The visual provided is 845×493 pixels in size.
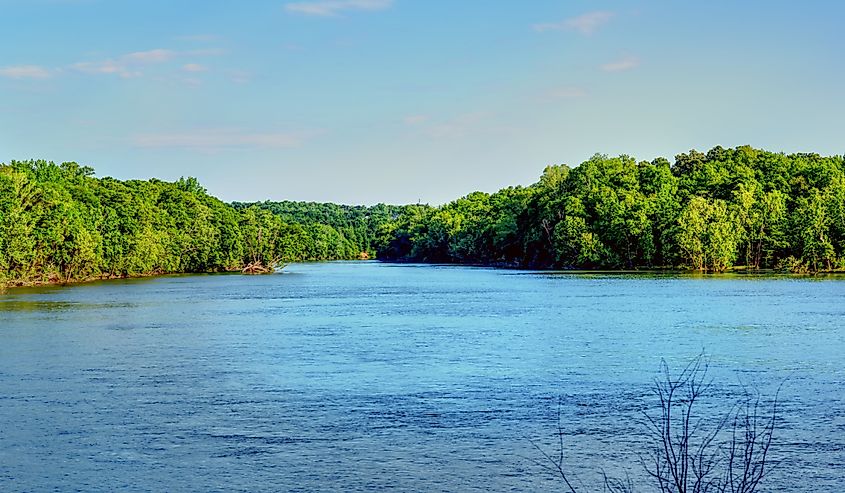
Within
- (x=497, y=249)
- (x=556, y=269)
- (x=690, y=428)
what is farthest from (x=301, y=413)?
(x=497, y=249)

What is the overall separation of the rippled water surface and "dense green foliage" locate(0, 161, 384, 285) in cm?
2614

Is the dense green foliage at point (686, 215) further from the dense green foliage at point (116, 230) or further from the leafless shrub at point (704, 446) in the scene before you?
the leafless shrub at point (704, 446)

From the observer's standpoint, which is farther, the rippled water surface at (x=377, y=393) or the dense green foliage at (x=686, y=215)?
the dense green foliage at (x=686, y=215)

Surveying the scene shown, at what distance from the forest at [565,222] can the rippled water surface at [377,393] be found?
3140 cm

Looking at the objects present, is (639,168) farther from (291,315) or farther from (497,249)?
(291,315)

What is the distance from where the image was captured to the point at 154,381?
835 inches

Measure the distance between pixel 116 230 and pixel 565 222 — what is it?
46.6 meters

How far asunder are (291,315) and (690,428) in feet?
87.7

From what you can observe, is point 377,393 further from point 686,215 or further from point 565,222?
point 565,222

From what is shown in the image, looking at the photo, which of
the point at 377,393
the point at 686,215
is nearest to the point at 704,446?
the point at 377,393

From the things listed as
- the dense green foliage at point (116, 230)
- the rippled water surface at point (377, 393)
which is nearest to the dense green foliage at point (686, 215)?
the dense green foliage at point (116, 230)

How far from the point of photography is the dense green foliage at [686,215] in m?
83.7

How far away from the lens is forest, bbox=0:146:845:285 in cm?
7081

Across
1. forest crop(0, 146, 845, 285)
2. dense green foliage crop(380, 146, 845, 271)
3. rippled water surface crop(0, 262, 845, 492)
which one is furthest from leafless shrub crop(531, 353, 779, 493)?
dense green foliage crop(380, 146, 845, 271)
